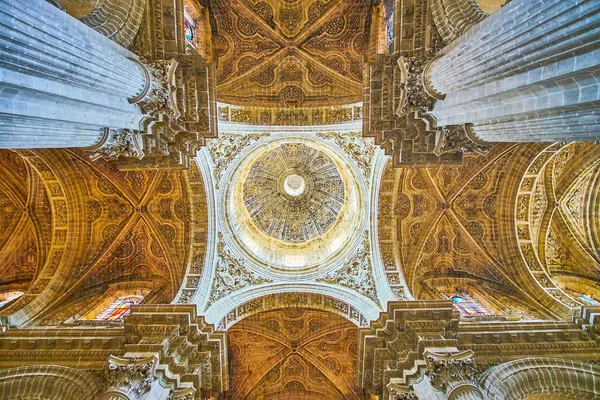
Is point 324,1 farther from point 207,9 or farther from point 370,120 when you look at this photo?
point 370,120

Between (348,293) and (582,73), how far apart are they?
11473mm

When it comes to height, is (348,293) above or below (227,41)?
below

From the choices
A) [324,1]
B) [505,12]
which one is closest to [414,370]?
[505,12]

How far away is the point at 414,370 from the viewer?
29.0 ft

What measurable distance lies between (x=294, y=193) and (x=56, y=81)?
16902 mm

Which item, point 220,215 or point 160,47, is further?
point 220,215

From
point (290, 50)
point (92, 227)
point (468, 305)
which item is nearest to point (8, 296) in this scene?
point (92, 227)

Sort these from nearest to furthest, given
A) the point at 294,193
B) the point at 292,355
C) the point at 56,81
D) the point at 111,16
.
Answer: the point at 56,81 → the point at 111,16 → the point at 292,355 → the point at 294,193

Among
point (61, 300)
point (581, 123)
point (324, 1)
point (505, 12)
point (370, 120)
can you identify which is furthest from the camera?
point (324, 1)

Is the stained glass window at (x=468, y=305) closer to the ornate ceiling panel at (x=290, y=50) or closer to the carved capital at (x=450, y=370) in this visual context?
the carved capital at (x=450, y=370)

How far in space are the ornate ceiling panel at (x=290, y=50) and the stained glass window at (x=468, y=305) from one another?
10.8 meters

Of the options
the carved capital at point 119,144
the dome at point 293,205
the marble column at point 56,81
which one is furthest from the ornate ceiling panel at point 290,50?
the marble column at point 56,81

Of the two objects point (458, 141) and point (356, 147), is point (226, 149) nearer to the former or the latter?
point (356, 147)

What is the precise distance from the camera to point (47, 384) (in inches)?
337
